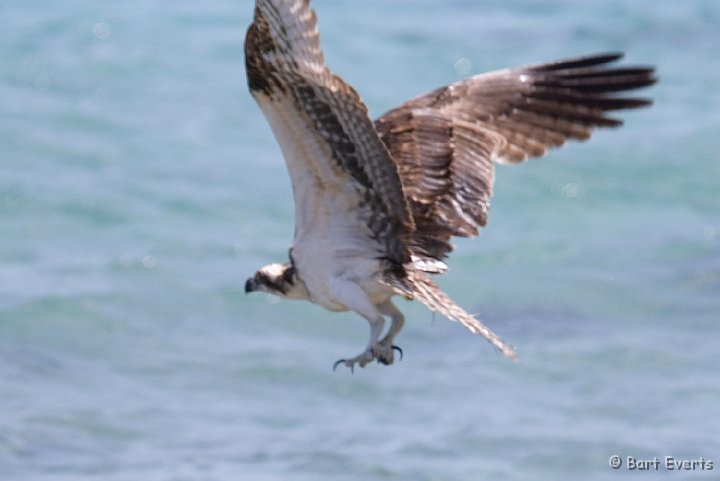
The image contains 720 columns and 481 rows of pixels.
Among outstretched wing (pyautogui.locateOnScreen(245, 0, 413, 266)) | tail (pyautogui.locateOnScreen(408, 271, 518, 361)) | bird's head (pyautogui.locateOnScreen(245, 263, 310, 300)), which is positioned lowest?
tail (pyautogui.locateOnScreen(408, 271, 518, 361))

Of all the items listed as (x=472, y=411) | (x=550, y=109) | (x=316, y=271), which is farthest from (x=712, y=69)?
(x=316, y=271)

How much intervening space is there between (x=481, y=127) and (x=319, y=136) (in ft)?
5.71

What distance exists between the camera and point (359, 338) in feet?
37.6

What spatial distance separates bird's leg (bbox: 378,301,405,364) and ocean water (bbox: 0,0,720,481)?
9.99 ft

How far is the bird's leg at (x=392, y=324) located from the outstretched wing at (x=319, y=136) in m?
0.21

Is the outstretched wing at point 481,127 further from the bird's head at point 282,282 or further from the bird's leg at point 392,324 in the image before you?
the bird's head at point 282,282

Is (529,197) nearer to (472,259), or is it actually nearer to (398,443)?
(472,259)

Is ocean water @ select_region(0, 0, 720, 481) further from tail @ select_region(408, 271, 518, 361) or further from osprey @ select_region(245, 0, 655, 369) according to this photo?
tail @ select_region(408, 271, 518, 361)

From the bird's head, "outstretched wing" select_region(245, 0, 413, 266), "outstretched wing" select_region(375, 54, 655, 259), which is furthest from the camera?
"outstretched wing" select_region(375, 54, 655, 259)

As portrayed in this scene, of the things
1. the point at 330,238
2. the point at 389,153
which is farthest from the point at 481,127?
the point at 389,153

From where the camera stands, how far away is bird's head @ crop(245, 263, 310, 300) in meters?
Result: 6.44

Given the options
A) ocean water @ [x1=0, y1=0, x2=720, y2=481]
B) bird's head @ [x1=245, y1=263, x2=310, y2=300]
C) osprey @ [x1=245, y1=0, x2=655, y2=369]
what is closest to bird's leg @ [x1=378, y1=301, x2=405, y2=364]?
osprey @ [x1=245, y1=0, x2=655, y2=369]

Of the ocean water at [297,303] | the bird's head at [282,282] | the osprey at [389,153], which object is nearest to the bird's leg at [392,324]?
the osprey at [389,153]

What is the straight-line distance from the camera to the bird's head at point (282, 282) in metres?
6.44
